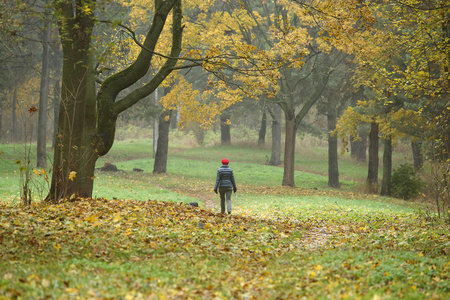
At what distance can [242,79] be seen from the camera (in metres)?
22.2

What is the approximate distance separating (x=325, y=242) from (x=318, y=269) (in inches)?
126

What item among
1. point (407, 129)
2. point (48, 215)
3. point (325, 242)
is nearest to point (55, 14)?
point (48, 215)

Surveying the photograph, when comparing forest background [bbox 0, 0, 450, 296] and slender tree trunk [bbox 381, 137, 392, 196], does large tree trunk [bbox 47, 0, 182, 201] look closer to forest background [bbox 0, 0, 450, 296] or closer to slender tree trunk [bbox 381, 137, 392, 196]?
forest background [bbox 0, 0, 450, 296]

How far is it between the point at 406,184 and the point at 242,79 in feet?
33.2

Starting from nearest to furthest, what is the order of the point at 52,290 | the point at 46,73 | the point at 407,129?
the point at 52,290
the point at 407,129
the point at 46,73

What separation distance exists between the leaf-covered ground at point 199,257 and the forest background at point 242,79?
40 centimetres


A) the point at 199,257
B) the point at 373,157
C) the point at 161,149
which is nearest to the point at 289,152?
the point at 373,157

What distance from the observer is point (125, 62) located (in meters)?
15.1

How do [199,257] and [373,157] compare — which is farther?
[373,157]

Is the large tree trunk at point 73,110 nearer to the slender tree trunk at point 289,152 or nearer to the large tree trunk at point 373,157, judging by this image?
the slender tree trunk at point 289,152

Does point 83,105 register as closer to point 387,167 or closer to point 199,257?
point 199,257

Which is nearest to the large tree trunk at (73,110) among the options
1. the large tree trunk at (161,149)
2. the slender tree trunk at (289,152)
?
the slender tree trunk at (289,152)

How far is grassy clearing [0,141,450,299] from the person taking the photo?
16.0 ft

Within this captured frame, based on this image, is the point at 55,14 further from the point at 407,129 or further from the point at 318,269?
the point at 407,129
